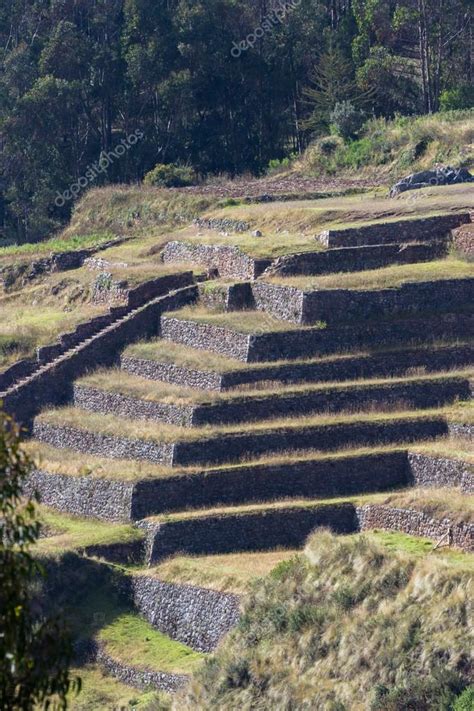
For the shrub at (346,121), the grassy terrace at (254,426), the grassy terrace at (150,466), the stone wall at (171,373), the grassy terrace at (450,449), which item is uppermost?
the shrub at (346,121)

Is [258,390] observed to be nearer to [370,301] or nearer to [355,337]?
[355,337]

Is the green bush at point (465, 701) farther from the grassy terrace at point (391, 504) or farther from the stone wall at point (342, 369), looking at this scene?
the stone wall at point (342, 369)

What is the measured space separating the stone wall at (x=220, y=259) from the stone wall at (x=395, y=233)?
2.25 m

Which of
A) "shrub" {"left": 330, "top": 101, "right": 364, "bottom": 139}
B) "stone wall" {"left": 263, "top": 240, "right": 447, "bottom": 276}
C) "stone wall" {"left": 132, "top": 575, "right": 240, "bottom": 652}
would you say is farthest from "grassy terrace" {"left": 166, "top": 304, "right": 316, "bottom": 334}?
"shrub" {"left": 330, "top": 101, "right": 364, "bottom": 139}

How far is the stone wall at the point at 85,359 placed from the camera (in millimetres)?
52531

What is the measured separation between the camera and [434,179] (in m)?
61.3

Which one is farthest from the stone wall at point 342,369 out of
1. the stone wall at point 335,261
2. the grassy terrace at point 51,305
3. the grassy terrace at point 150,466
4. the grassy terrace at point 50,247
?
the grassy terrace at point 50,247

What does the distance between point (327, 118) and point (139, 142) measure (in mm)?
7963

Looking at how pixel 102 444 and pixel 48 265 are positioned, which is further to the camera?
pixel 48 265

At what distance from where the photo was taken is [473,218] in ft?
181

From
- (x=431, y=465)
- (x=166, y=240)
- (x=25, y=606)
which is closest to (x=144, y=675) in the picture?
(x=431, y=465)

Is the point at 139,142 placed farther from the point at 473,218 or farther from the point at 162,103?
the point at 473,218

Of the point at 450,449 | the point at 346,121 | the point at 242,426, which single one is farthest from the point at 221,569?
the point at 346,121

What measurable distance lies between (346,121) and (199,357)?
89.5ft
